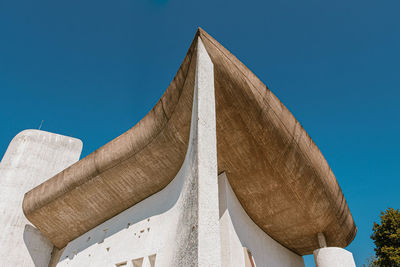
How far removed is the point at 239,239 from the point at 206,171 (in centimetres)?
394

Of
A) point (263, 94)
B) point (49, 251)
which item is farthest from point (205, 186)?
point (49, 251)

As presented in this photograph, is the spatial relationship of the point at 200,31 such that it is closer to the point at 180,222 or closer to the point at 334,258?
the point at 180,222

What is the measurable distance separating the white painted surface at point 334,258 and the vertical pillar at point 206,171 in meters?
5.73

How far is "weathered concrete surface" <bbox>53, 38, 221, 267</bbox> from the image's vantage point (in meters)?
3.18

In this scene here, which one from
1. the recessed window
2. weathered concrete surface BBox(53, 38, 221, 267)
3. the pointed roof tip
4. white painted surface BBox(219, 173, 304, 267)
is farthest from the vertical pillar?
the recessed window

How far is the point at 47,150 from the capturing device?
12594 millimetres

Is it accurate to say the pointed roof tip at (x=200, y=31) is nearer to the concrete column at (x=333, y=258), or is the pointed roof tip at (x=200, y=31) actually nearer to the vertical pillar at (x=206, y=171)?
the vertical pillar at (x=206, y=171)

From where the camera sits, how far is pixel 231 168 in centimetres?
686

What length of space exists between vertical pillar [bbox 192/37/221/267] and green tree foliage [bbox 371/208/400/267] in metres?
10.1

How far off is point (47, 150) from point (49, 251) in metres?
4.19

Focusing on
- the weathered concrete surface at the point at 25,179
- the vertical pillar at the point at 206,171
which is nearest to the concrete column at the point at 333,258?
the vertical pillar at the point at 206,171

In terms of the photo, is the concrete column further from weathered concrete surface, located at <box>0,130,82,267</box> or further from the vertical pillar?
weathered concrete surface, located at <box>0,130,82,267</box>

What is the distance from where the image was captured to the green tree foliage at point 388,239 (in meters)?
10.4

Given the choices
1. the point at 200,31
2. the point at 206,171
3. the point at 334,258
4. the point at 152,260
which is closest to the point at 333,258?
the point at 334,258
